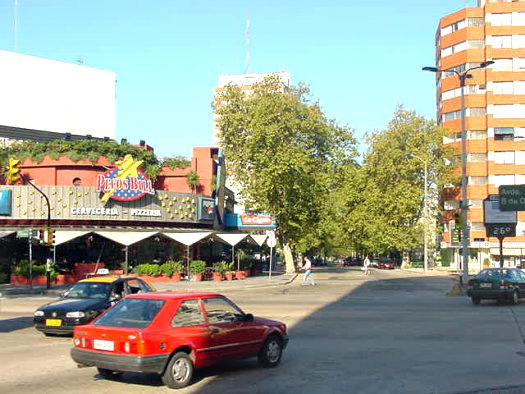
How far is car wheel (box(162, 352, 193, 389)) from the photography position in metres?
9.27

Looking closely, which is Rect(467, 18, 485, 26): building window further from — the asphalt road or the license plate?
the license plate

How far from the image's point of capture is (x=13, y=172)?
40.9m

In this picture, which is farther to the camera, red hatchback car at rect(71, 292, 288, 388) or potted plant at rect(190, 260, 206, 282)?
potted plant at rect(190, 260, 206, 282)

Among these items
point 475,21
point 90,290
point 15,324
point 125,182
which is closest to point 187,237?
point 125,182

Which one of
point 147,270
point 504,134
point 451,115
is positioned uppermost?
point 451,115

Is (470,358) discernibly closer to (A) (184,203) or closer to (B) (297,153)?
(A) (184,203)

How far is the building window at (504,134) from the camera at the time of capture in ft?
242

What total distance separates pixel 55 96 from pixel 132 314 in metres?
68.2

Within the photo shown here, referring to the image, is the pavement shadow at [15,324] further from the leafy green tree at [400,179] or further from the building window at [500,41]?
the building window at [500,41]

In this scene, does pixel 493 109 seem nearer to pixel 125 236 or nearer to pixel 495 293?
pixel 125 236

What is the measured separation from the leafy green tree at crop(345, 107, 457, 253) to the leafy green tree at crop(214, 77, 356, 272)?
11827 mm

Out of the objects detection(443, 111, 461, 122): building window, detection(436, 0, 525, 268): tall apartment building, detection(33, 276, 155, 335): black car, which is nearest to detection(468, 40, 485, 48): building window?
detection(436, 0, 525, 268): tall apartment building

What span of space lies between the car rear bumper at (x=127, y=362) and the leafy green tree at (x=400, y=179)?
66148mm

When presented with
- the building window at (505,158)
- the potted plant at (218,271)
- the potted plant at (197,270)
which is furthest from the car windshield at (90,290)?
the building window at (505,158)
